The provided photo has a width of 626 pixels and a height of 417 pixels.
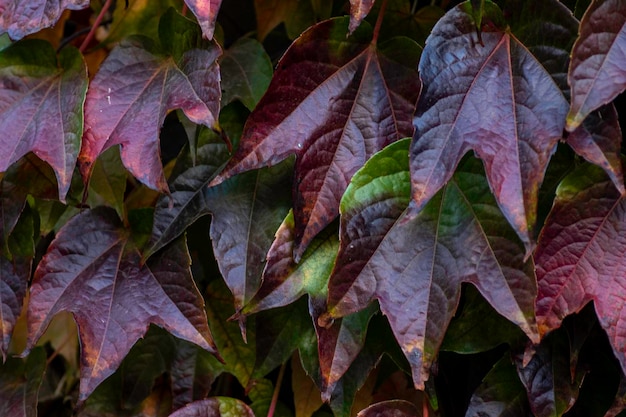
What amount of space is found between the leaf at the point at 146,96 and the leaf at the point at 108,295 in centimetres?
13

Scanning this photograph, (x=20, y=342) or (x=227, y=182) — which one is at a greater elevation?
(x=227, y=182)

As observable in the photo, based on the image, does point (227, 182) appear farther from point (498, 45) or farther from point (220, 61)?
point (498, 45)

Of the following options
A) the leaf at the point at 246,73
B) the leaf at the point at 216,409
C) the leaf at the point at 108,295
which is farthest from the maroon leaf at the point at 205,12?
the leaf at the point at 216,409

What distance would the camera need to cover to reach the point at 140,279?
0.71 m

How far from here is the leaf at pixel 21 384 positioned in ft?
2.69

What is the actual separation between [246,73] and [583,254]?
1.28 ft

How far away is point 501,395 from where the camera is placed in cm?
67

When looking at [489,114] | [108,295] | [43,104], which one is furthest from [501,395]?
[43,104]

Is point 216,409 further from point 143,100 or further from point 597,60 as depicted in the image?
point 597,60

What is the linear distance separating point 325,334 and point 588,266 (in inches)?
9.2

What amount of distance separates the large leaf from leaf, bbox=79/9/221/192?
16 centimetres

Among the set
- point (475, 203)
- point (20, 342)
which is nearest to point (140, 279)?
point (475, 203)

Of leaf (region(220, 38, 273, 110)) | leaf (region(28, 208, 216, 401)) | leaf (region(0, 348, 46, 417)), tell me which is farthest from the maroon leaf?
leaf (region(0, 348, 46, 417))

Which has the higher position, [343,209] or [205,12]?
[205,12]
